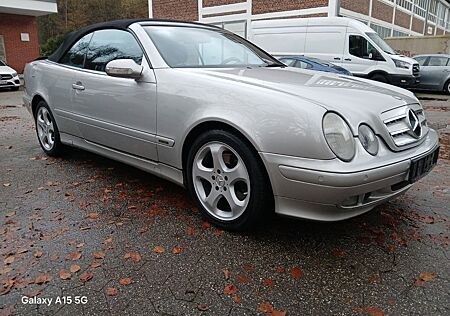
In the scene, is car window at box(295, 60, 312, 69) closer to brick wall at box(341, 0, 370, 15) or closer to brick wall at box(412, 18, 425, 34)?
brick wall at box(341, 0, 370, 15)

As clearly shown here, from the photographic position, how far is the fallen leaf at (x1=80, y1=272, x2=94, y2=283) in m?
2.14

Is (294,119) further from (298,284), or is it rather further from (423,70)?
(423,70)

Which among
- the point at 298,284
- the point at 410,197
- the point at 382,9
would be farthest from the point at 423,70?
the point at 298,284

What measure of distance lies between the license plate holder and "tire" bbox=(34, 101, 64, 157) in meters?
3.64

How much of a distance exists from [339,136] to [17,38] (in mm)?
22219

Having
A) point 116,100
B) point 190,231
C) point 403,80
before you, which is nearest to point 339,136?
point 190,231

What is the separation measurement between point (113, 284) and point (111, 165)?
2.34 m

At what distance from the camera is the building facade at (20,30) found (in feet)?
60.8

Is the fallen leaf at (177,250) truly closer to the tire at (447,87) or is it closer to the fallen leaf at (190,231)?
the fallen leaf at (190,231)

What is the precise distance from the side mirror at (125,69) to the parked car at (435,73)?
1340cm

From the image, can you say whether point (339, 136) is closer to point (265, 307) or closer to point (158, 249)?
point (265, 307)

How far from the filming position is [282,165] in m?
2.24

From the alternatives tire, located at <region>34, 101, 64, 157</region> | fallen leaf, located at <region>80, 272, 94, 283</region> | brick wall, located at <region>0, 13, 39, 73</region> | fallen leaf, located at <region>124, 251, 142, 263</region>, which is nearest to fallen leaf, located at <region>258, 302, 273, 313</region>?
fallen leaf, located at <region>124, 251, 142, 263</region>

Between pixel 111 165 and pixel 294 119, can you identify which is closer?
pixel 294 119
